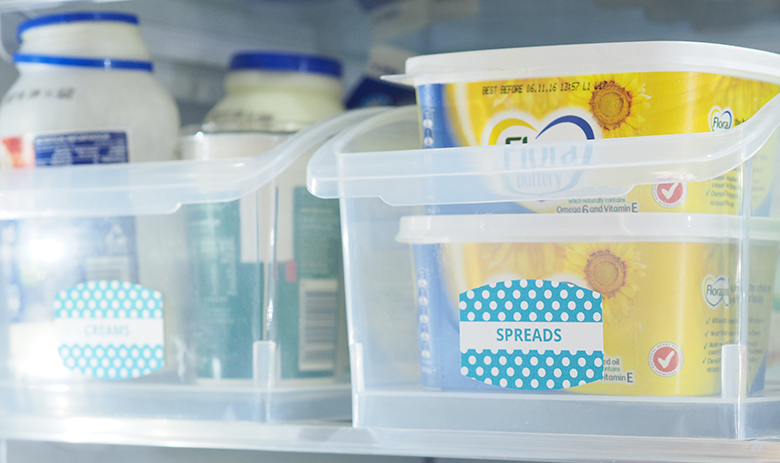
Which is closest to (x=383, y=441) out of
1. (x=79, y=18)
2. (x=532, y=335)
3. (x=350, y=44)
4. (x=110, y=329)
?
(x=532, y=335)

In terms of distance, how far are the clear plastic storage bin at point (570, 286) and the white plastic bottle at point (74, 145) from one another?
0.69 ft

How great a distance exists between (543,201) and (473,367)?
13cm

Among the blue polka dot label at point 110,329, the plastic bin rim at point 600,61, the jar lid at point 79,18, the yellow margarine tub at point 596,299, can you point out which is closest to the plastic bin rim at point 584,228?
the yellow margarine tub at point 596,299

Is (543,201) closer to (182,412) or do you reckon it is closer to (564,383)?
(564,383)

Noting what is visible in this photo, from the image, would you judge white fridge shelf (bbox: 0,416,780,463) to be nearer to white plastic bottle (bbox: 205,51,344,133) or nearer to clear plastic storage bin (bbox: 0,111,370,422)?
clear plastic storage bin (bbox: 0,111,370,422)

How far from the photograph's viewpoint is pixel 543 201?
564 millimetres

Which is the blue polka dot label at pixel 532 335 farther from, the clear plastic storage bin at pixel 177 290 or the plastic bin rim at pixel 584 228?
the clear plastic storage bin at pixel 177 290

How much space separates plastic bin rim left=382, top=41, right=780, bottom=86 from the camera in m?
0.54

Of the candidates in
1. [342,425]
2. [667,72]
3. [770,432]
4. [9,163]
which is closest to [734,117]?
[667,72]

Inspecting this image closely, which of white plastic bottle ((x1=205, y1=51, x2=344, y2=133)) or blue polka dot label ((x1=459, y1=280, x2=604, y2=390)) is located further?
white plastic bottle ((x1=205, y1=51, x2=344, y2=133))

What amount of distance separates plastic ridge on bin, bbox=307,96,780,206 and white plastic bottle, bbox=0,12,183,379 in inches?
7.2

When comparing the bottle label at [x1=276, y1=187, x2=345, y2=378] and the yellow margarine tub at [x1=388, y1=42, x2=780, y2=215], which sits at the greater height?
the yellow margarine tub at [x1=388, y1=42, x2=780, y2=215]

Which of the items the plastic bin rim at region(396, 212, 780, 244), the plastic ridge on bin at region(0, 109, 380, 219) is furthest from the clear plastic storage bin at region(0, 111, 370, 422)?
the plastic bin rim at region(396, 212, 780, 244)

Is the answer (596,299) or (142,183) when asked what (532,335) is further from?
(142,183)
